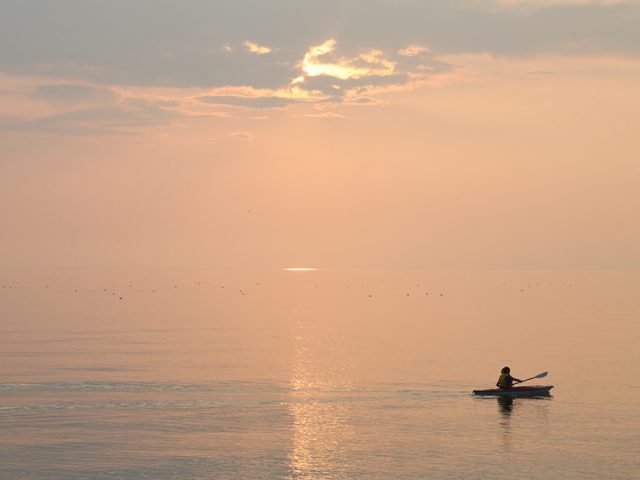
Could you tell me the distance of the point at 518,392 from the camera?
7112cm

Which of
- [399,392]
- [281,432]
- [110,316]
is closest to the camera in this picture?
[281,432]

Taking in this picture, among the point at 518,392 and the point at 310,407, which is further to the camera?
the point at 518,392

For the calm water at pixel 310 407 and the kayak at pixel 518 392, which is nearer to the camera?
the calm water at pixel 310 407

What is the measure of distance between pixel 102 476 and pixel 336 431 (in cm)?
1682

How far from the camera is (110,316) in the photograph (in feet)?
527

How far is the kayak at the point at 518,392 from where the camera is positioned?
70.1 m

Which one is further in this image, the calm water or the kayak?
the kayak

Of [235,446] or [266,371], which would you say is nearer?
[235,446]

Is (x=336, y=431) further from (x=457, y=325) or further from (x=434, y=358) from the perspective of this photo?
(x=457, y=325)

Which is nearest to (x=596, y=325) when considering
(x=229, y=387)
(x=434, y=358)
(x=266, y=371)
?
(x=434, y=358)

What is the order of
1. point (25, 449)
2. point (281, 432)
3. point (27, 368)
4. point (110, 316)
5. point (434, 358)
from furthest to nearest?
point (110, 316) < point (434, 358) < point (27, 368) < point (281, 432) < point (25, 449)

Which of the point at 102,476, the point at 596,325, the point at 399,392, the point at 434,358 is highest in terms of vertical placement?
the point at 596,325

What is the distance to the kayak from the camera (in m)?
70.1

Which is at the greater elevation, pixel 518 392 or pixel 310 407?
pixel 518 392
